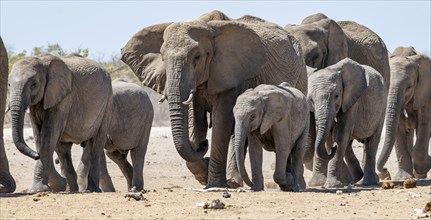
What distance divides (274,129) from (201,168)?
204 cm

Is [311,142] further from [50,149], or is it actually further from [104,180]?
[50,149]

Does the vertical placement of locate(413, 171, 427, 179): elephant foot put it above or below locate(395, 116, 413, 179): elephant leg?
below

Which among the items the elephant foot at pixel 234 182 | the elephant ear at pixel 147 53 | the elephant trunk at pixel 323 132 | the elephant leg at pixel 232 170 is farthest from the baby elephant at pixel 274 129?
the elephant ear at pixel 147 53

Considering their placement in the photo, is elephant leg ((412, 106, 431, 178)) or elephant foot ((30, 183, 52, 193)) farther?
elephant leg ((412, 106, 431, 178))

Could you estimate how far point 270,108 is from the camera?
14859 millimetres

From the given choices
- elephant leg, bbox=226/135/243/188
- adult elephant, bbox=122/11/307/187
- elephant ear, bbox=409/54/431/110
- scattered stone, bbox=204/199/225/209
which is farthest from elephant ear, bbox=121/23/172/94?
elephant ear, bbox=409/54/431/110

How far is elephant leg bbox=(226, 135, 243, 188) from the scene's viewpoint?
15578 mm

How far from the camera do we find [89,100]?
16.6m

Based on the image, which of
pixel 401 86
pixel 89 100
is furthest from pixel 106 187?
pixel 401 86

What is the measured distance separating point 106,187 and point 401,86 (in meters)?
4.88

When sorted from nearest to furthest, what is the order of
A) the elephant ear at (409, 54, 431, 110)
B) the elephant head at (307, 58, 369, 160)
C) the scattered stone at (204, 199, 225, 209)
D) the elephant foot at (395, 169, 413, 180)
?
the scattered stone at (204, 199, 225, 209)
the elephant head at (307, 58, 369, 160)
the elephant foot at (395, 169, 413, 180)
the elephant ear at (409, 54, 431, 110)

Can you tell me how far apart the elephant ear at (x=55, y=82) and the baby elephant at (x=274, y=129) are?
78.8 inches

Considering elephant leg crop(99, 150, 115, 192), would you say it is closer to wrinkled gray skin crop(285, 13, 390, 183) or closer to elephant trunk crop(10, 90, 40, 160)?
wrinkled gray skin crop(285, 13, 390, 183)

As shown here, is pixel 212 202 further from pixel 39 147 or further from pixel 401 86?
pixel 401 86
